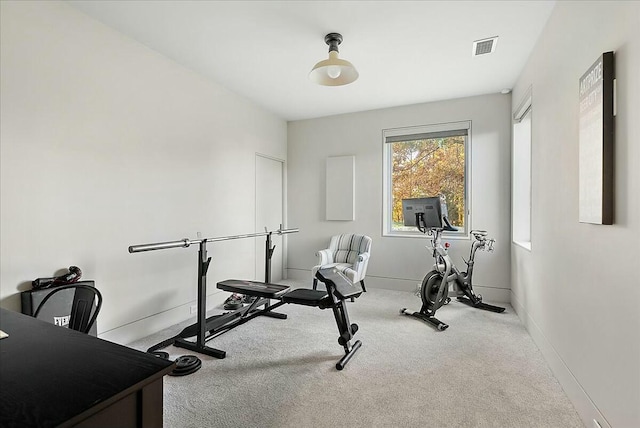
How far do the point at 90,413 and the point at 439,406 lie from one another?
2.01 metres

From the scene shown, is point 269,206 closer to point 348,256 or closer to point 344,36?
point 348,256

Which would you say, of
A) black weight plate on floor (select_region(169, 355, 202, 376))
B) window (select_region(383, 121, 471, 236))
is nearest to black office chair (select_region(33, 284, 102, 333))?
black weight plate on floor (select_region(169, 355, 202, 376))

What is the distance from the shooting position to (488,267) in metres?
4.49

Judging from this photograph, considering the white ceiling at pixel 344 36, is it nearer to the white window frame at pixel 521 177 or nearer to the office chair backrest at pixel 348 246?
the white window frame at pixel 521 177

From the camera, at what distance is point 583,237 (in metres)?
1.96

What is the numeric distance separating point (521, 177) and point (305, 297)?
314 cm

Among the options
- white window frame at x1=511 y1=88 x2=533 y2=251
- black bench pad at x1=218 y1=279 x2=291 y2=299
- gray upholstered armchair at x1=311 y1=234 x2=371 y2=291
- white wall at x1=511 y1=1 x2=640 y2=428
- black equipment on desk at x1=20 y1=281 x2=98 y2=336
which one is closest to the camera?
white wall at x1=511 y1=1 x2=640 y2=428

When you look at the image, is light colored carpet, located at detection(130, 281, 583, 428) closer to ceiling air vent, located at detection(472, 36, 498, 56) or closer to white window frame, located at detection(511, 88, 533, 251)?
white window frame, located at detection(511, 88, 533, 251)

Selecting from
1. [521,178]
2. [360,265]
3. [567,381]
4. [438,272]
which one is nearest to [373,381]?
[567,381]

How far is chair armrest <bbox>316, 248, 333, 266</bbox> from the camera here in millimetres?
4766

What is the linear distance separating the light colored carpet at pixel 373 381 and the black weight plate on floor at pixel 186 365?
0.17 feet

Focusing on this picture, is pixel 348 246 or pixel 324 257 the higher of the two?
pixel 348 246

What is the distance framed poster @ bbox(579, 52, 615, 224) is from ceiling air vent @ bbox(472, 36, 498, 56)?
1.39 metres

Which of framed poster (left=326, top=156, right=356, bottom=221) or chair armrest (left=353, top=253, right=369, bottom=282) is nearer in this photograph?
chair armrest (left=353, top=253, right=369, bottom=282)
